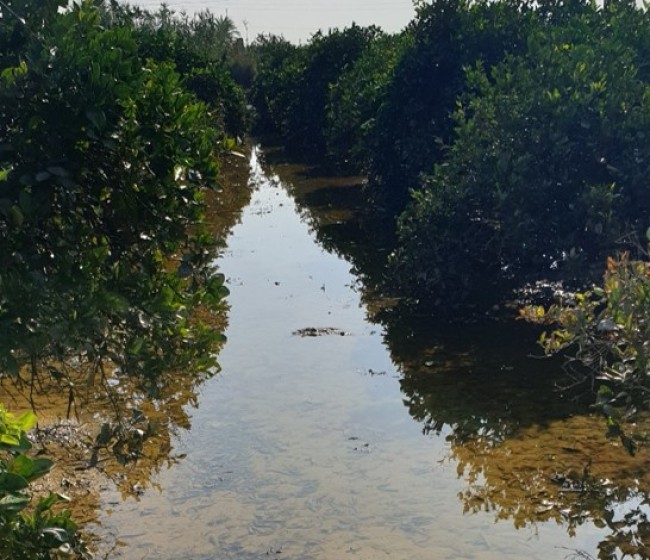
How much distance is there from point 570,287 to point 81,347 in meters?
8.17

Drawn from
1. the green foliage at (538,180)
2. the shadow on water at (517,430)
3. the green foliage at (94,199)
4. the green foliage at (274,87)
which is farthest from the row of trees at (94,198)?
the green foliage at (274,87)

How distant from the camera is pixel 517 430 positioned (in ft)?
29.6

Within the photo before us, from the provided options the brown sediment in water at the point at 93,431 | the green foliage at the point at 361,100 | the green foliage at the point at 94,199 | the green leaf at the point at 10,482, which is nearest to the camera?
the green leaf at the point at 10,482

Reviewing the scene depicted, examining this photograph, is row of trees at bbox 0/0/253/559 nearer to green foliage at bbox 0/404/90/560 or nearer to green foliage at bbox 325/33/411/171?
green foliage at bbox 0/404/90/560

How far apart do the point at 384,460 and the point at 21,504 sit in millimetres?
5880

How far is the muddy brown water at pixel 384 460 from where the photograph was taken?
717 cm

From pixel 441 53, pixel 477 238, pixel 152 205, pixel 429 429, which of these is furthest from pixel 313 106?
pixel 152 205

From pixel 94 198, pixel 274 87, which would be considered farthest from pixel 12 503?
pixel 274 87

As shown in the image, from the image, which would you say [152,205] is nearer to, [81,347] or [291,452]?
[81,347]

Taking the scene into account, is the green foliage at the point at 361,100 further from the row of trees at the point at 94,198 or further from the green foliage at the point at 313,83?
the row of trees at the point at 94,198

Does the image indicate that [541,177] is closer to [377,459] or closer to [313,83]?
[377,459]

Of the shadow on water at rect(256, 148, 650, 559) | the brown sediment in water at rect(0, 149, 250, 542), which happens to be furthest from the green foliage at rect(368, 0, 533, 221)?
the brown sediment in water at rect(0, 149, 250, 542)

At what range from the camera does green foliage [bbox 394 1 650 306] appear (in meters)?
12.0

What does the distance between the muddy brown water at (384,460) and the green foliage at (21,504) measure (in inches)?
129
